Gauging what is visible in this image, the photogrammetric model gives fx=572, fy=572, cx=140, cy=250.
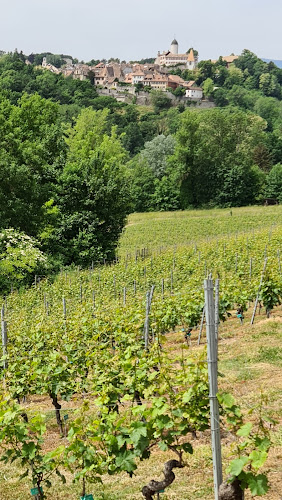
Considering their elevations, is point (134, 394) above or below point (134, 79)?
below

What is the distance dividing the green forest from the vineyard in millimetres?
5434

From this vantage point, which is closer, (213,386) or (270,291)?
(213,386)

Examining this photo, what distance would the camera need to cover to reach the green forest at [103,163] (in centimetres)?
2381

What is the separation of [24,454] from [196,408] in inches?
61.0

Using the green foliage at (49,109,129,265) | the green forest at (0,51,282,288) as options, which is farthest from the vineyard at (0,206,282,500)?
the green foliage at (49,109,129,265)

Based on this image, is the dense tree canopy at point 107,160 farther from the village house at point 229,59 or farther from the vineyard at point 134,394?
the village house at point 229,59

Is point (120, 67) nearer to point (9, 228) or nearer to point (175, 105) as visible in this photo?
point (175, 105)

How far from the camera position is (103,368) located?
22.2 feet

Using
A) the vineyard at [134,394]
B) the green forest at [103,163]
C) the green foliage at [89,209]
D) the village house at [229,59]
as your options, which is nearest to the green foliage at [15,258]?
the green forest at [103,163]

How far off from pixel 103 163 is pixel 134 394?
22.9m

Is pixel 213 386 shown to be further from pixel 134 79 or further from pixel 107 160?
pixel 134 79

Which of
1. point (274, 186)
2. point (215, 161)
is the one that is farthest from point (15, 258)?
point (215, 161)

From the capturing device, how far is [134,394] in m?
6.84

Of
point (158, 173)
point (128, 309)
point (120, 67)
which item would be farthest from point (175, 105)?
point (128, 309)
